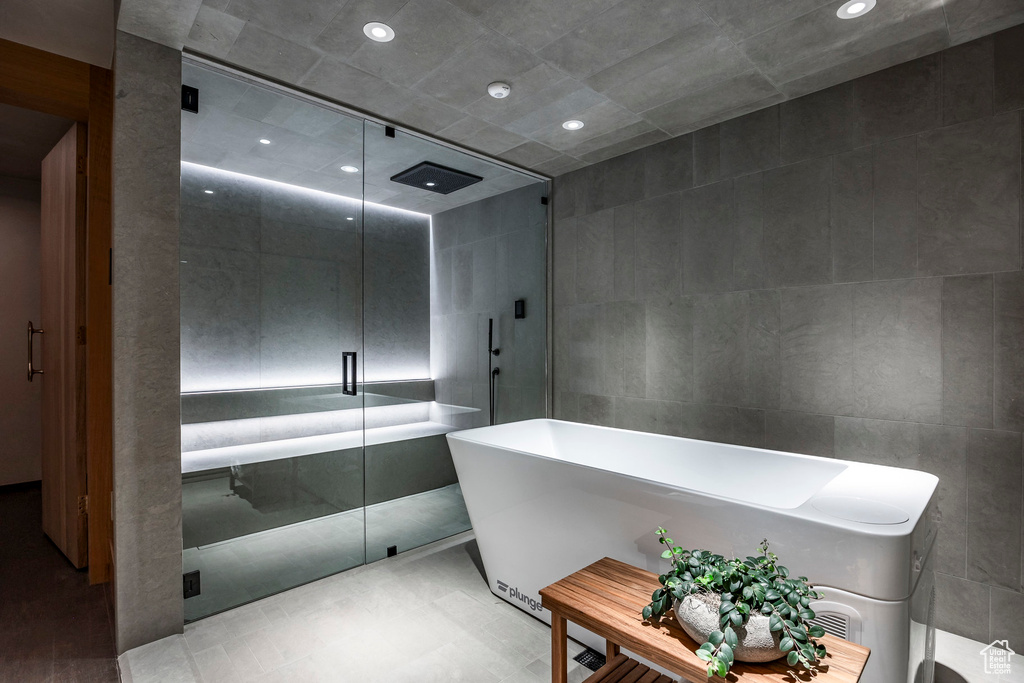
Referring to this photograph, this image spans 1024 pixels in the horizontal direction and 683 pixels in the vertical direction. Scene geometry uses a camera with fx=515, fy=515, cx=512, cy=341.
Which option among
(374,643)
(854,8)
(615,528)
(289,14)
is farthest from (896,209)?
(374,643)

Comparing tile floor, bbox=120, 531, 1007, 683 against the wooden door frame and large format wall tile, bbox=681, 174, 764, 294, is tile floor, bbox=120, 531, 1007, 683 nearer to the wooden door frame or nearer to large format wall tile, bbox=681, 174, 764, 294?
the wooden door frame

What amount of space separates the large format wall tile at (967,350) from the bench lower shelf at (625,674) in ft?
5.88

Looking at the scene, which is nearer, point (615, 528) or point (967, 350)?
point (615, 528)

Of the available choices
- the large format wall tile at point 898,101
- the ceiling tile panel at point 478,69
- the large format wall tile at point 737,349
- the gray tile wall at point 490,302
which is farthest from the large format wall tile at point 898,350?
the ceiling tile panel at point 478,69

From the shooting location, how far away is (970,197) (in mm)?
2262

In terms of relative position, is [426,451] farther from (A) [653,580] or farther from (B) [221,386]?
(A) [653,580]

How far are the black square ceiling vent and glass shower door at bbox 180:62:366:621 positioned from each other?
0.34 meters

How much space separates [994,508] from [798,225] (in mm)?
1548

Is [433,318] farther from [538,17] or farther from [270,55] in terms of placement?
[538,17]

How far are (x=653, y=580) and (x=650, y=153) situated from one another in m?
2.73

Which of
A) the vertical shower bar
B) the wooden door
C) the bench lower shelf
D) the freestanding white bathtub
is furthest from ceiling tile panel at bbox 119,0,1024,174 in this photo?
the bench lower shelf

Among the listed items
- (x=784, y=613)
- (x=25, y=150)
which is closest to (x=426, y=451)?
(x=784, y=613)

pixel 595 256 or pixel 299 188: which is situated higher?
pixel 299 188

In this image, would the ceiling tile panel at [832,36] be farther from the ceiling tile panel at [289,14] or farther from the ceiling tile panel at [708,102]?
the ceiling tile panel at [289,14]
